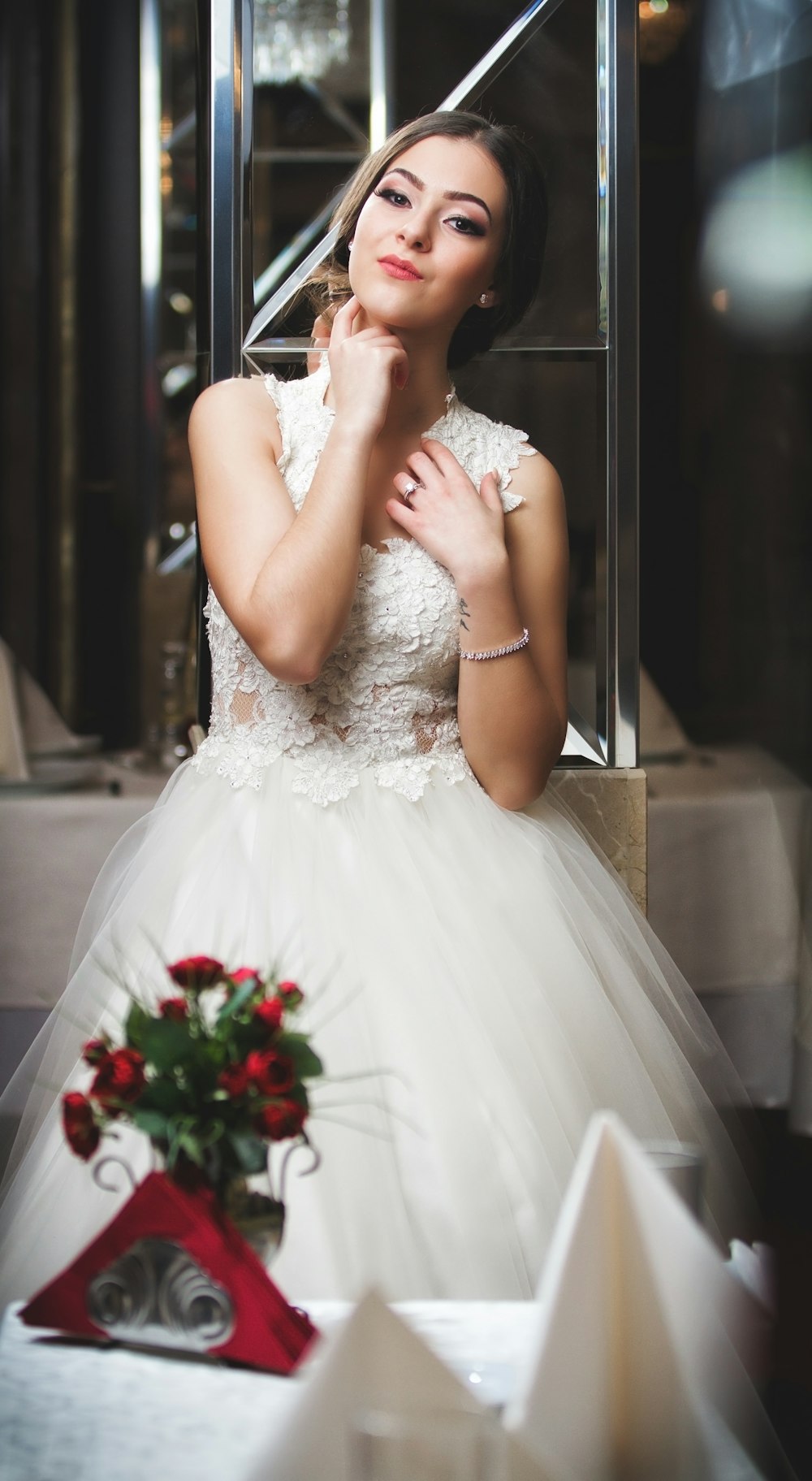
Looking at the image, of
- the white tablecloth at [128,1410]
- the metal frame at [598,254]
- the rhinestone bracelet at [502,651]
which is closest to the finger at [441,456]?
the rhinestone bracelet at [502,651]

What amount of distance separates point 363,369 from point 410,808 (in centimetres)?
45

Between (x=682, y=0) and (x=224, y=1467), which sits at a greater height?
(x=682, y=0)

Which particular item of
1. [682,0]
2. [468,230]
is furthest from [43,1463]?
[682,0]

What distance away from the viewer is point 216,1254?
24.0 inches

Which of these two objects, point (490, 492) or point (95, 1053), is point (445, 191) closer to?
point (490, 492)

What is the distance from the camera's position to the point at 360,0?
3.88 meters

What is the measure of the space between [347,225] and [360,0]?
293 centimetres

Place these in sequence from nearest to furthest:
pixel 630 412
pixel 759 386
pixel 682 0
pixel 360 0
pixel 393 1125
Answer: pixel 393 1125 → pixel 630 412 → pixel 759 386 → pixel 682 0 → pixel 360 0

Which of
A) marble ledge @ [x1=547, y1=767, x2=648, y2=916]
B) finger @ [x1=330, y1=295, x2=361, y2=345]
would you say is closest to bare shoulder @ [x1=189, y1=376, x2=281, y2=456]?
finger @ [x1=330, y1=295, x2=361, y2=345]

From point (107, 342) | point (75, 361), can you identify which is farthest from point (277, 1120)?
point (107, 342)

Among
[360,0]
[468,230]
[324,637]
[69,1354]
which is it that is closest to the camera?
[69,1354]

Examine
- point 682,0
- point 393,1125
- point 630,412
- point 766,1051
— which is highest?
point 682,0

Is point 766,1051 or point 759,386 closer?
point 766,1051

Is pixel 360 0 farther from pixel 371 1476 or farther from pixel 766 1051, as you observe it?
pixel 371 1476
